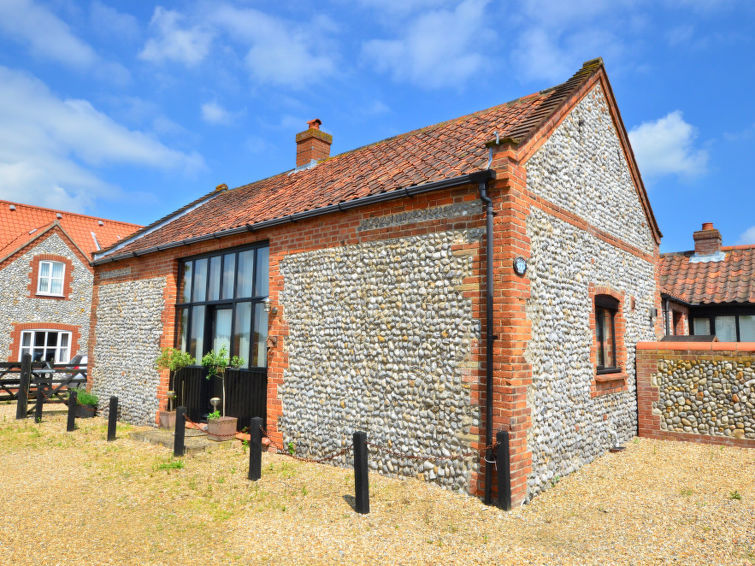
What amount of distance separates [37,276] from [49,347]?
9.74 ft

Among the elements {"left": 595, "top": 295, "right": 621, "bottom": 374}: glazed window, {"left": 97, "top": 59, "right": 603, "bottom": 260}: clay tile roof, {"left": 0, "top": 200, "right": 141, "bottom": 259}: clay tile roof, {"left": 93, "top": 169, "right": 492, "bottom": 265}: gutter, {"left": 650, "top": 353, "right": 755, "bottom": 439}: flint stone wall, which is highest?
{"left": 0, "top": 200, "right": 141, "bottom": 259}: clay tile roof

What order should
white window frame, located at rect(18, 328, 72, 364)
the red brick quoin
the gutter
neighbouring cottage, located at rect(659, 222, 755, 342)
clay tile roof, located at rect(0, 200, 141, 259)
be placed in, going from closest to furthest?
the gutter, neighbouring cottage, located at rect(659, 222, 755, 342), white window frame, located at rect(18, 328, 72, 364), the red brick quoin, clay tile roof, located at rect(0, 200, 141, 259)

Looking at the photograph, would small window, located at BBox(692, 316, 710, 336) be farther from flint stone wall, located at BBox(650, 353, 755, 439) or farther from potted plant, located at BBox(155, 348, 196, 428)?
potted plant, located at BBox(155, 348, 196, 428)

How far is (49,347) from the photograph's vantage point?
2067 centimetres

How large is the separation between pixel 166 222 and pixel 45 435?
261 inches

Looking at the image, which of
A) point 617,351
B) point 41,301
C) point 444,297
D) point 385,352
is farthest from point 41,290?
point 617,351

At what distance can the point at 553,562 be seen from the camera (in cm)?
461

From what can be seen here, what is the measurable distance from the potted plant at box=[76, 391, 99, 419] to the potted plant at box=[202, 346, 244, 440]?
4576 millimetres

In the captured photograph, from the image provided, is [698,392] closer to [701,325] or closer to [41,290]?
[701,325]

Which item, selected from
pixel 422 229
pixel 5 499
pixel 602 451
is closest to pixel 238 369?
pixel 5 499

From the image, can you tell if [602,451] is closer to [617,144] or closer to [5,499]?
[617,144]

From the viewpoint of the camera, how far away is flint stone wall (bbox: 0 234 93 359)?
63.9 feet

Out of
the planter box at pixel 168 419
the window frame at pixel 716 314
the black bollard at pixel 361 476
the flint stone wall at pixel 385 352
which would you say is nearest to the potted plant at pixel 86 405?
the planter box at pixel 168 419

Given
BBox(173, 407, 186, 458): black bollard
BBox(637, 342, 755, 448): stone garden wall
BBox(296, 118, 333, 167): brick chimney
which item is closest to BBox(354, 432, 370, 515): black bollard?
BBox(173, 407, 186, 458): black bollard
